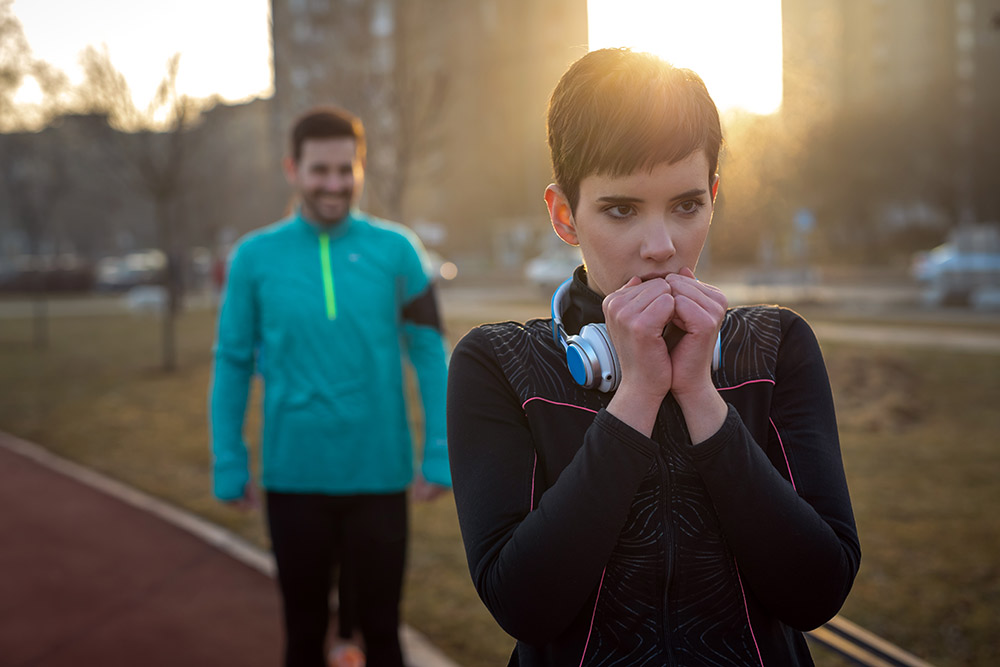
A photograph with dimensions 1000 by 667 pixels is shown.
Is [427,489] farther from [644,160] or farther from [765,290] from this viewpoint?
[765,290]

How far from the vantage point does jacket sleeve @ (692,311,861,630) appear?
1415mm

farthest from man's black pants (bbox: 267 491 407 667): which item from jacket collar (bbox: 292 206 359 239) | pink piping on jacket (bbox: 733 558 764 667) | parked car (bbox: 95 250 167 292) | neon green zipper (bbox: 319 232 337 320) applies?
parked car (bbox: 95 250 167 292)

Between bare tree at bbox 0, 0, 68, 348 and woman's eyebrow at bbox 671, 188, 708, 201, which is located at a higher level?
bare tree at bbox 0, 0, 68, 348

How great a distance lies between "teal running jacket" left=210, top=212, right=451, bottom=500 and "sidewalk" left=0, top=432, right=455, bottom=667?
1.54m

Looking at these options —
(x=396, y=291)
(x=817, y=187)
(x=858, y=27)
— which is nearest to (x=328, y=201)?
(x=396, y=291)

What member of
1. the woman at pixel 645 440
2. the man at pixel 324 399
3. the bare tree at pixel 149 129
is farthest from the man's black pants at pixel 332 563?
the bare tree at pixel 149 129

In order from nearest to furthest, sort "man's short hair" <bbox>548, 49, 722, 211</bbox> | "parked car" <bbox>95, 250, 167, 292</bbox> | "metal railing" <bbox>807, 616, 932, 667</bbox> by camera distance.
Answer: "man's short hair" <bbox>548, 49, 722, 211</bbox>
"metal railing" <bbox>807, 616, 932, 667</bbox>
"parked car" <bbox>95, 250, 167, 292</bbox>

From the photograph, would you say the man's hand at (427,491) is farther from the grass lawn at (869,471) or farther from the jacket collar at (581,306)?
the jacket collar at (581,306)

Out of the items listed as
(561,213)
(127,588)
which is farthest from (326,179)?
(127,588)

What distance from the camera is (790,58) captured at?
1806 cm

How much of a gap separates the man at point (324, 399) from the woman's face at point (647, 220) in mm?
2102

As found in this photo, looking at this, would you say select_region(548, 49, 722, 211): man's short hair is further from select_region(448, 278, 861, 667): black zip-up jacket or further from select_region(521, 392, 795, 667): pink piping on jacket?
select_region(521, 392, 795, 667): pink piping on jacket

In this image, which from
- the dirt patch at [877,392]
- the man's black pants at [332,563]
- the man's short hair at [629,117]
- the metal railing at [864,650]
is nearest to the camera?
the man's short hair at [629,117]

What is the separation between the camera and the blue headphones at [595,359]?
1469 mm
